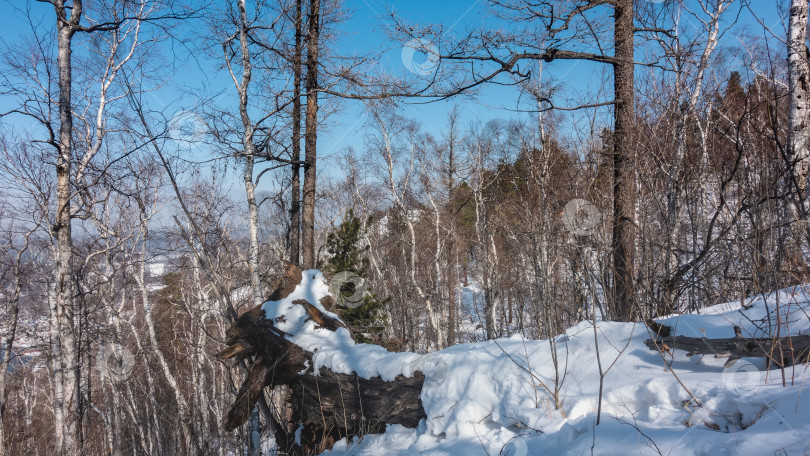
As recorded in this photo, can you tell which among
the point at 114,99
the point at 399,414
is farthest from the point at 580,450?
the point at 114,99

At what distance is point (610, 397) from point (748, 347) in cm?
88

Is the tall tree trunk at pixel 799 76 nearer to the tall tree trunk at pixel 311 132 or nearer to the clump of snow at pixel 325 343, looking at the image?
the clump of snow at pixel 325 343

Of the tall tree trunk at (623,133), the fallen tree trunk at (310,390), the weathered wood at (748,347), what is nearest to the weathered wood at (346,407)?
the fallen tree trunk at (310,390)

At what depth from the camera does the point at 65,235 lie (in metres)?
5.66

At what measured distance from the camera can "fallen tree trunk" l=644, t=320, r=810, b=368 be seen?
232cm

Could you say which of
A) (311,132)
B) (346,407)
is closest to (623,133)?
(346,407)

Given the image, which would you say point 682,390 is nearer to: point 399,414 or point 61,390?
point 399,414

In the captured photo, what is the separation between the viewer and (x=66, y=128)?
5559mm

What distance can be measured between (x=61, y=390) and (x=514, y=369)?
21.7ft

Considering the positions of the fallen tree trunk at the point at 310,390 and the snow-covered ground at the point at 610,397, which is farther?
the fallen tree trunk at the point at 310,390

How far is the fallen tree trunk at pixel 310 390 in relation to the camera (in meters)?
3.80

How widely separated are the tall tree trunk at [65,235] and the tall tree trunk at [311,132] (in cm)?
332

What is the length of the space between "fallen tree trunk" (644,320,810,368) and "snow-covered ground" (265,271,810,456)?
0.07 metres

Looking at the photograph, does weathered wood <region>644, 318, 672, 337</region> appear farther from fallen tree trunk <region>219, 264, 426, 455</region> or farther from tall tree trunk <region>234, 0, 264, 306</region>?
tall tree trunk <region>234, 0, 264, 306</region>
